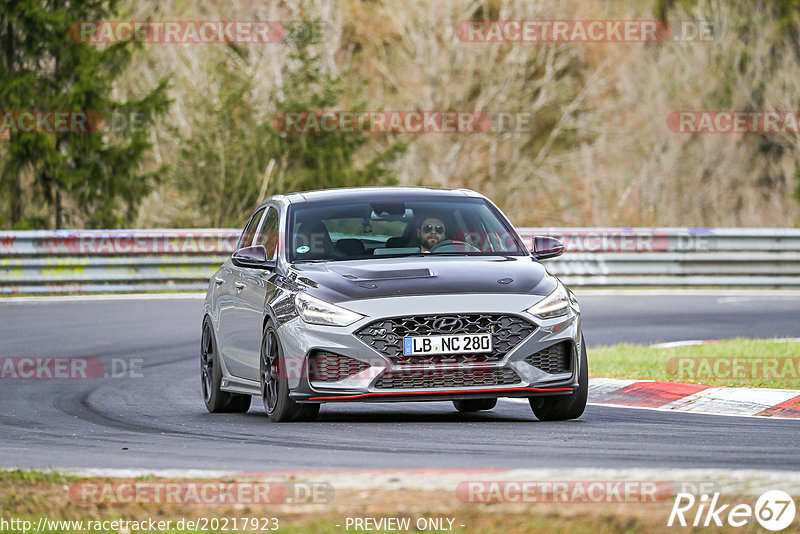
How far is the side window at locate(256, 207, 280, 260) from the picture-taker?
37.3 feet

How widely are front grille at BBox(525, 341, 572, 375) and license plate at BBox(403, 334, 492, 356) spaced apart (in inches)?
16.7

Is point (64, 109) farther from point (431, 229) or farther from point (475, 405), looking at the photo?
point (431, 229)

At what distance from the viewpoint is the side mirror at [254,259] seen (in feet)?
35.9

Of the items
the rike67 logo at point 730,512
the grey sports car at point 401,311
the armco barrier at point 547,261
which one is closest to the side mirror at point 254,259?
the grey sports car at point 401,311

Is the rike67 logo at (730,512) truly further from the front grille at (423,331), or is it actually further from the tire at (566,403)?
the tire at (566,403)

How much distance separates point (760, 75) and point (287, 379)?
42.2m

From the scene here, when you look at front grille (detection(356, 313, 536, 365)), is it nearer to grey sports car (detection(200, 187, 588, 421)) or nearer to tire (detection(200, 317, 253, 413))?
grey sports car (detection(200, 187, 588, 421))

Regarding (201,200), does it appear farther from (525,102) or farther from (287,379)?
(287,379)

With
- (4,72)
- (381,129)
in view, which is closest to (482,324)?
(4,72)

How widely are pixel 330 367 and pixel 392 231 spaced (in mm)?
1561

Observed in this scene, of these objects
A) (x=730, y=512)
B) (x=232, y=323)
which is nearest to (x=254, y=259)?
(x=232, y=323)

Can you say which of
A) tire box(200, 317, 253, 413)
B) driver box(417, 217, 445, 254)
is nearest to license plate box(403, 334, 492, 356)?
driver box(417, 217, 445, 254)

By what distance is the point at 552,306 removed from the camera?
10117 millimetres

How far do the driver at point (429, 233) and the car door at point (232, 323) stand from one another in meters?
1.43
